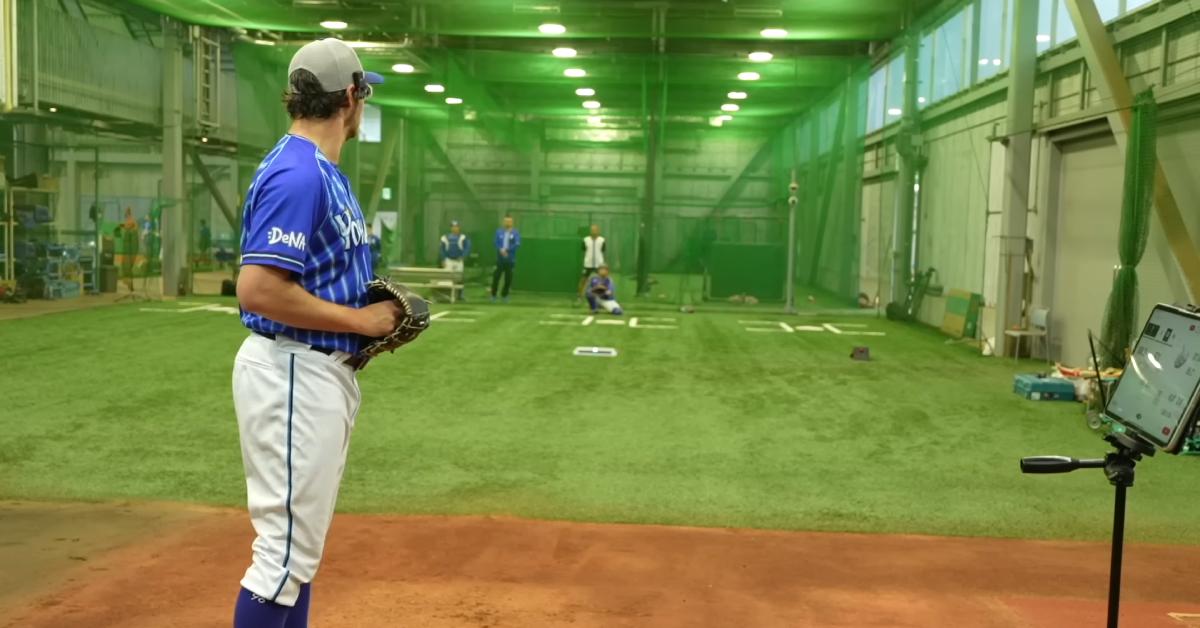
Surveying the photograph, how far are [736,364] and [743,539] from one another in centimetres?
785

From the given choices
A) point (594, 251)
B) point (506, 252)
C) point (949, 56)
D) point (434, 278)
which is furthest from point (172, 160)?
point (949, 56)

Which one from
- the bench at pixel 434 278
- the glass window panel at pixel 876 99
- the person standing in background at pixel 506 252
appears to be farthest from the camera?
the glass window panel at pixel 876 99

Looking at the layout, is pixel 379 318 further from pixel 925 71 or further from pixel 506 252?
pixel 925 71

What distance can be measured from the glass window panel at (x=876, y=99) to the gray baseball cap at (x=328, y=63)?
78.4 feet

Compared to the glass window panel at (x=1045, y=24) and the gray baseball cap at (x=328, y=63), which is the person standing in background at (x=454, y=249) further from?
the gray baseball cap at (x=328, y=63)

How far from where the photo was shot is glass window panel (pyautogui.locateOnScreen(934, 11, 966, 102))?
19.1 m

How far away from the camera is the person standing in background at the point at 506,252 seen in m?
22.9

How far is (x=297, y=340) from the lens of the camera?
272 centimetres

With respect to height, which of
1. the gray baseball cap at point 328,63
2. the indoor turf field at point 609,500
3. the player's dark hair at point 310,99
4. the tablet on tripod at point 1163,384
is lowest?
the indoor turf field at point 609,500

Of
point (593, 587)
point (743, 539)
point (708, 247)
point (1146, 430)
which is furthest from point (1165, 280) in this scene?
point (708, 247)

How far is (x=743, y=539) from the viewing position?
223 inches

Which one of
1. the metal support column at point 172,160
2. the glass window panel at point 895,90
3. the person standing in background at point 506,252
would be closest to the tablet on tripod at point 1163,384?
the person standing in background at point 506,252

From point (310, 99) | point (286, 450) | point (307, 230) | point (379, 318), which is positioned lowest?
point (286, 450)

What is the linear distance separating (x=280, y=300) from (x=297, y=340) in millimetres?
166
